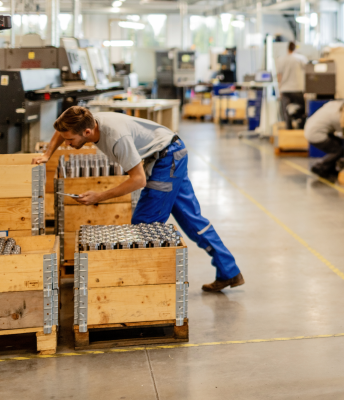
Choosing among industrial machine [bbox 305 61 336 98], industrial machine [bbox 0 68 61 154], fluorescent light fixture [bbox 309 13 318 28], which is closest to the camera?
industrial machine [bbox 0 68 61 154]

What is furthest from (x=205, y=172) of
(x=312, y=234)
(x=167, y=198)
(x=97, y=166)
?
(x=167, y=198)

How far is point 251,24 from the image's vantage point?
87.8 feet

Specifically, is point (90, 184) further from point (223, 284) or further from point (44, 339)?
point (44, 339)

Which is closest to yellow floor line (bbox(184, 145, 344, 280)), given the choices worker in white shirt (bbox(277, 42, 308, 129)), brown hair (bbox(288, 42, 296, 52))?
worker in white shirt (bbox(277, 42, 308, 129))

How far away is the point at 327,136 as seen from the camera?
8.77m

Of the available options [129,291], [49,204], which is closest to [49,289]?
[129,291]

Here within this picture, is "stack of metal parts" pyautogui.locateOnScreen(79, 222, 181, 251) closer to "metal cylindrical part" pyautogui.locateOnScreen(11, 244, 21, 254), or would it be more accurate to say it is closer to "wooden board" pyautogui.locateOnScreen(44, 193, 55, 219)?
"metal cylindrical part" pyautogui.locateOnScreen(11, 244, 21, 254)

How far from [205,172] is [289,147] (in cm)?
238

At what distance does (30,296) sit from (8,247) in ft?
1.13

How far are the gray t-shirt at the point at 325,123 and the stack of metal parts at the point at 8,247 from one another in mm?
6222

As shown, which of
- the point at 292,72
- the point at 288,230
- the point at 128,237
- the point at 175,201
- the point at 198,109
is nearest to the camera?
the point at 128,237

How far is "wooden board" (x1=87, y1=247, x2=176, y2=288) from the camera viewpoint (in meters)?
3.26

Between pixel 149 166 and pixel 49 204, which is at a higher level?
pixel 149 166

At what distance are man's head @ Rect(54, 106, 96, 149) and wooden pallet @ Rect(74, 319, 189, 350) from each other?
109 cm
